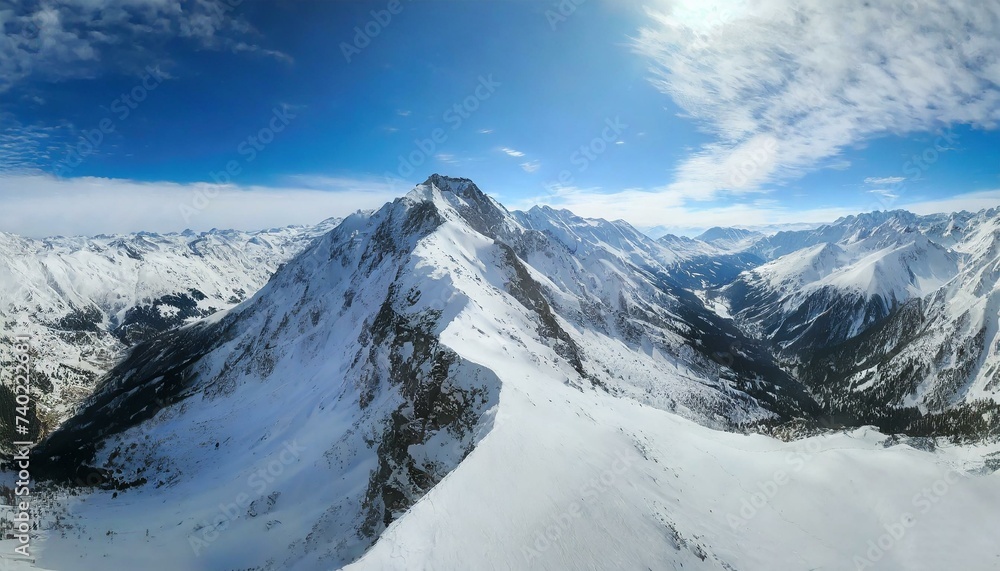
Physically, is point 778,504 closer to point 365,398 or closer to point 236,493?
point 365,398

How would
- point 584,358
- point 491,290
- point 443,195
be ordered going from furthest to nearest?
1. point 443,195
2. point 584,358
3. point 491,290

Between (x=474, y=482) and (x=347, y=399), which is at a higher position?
(x=474, y=482)

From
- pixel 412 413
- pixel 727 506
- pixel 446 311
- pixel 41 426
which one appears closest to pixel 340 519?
pixel 412 413

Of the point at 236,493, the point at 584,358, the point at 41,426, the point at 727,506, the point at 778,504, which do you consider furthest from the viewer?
the point at 41,426

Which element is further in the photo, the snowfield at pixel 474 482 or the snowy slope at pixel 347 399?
the snowy slope at pixel 347 399

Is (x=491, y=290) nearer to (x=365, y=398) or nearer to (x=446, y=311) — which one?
(x=446, y=311)

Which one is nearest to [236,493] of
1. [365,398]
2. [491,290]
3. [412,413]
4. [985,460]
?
[365,398]

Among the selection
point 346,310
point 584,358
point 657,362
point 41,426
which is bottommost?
point 41,426

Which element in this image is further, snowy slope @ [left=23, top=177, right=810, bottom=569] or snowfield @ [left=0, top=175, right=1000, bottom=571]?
snowy slope @ [left=23, top=177, right=810, bottom=569]

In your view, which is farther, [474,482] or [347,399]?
[347,399]

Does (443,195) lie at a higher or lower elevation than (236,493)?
higher

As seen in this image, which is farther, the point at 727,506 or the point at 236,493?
the point at 236,493
